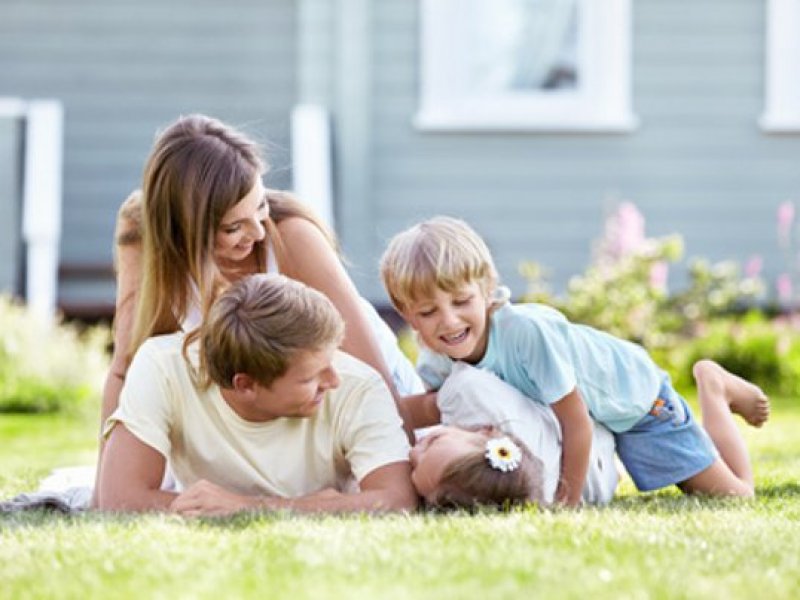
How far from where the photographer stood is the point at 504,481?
14.6 ft

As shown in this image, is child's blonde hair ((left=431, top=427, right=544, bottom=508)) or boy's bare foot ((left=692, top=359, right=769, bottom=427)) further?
boy's bare foot ((left=692, top=359, right=769, bottom=427))

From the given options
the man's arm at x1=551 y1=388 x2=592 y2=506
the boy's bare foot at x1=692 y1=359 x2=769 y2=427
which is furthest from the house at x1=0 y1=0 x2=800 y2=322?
the man's arm at x1=551 y1=388 x2=592 y2=506

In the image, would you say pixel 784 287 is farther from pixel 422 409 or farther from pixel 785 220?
pixel 422 409

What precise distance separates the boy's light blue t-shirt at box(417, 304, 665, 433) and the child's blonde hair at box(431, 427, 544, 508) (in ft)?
0.80

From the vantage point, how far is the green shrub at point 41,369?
31.6 feet

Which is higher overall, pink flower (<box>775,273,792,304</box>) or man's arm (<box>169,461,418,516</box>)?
man's arm (<box>169,461,418,516</box>)

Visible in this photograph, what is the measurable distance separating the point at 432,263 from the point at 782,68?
7.57 meters

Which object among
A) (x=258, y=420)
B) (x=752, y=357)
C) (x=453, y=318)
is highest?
(x=453, y=318)

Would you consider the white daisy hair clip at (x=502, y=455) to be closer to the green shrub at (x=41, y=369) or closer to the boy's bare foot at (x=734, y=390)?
the boy's bare foot at (x=734, y=390)

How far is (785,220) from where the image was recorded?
11.2 m

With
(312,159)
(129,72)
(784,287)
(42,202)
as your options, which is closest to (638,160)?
(784,287)

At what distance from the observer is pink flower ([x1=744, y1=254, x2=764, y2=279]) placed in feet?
36.4

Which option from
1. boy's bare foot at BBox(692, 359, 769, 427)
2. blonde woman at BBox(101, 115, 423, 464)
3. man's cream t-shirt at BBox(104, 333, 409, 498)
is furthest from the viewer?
boy's bare foot at BBox(692, 359, 769, 427)

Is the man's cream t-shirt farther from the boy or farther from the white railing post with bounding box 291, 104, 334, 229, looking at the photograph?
the white railing post with bounding box 291, 104, 334, 229
